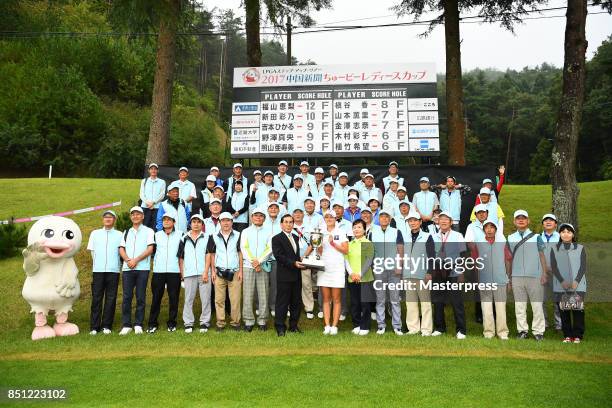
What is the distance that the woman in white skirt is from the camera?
860 centimetres

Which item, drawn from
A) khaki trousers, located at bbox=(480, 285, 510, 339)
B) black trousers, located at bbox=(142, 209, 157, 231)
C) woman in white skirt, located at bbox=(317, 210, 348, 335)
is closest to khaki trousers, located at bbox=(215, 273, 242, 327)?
woman in white skirt, located at bbox=(317, 210, 348, 335)

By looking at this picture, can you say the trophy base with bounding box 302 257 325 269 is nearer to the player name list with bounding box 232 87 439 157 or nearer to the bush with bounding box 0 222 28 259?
the player name list with bounding box 232 87 439 157

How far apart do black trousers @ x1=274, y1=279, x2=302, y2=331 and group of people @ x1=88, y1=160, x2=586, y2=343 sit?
2 cm

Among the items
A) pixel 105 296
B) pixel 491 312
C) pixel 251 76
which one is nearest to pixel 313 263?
pixel 491 312

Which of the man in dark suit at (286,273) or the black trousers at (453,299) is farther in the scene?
the man in dark suit at (286,273)

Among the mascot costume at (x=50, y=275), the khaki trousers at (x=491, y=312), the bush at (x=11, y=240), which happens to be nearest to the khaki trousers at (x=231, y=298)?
the mascot costume at (x=50, y=275)

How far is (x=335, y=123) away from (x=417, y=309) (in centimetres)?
641

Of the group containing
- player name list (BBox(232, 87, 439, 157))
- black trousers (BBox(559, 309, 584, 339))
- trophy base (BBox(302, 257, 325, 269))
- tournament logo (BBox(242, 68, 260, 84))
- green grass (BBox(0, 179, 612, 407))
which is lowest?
green grass (BBox(0, 179, 612, 407))

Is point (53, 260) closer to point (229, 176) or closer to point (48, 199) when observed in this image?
point (229, 176)

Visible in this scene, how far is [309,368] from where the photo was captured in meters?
6.58

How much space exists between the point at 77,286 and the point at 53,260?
1.81 ft

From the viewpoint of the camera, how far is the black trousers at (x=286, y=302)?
851 centimetres

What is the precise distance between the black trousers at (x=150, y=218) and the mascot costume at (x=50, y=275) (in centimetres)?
196

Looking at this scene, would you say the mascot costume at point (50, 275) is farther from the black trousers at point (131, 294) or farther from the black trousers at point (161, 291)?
the black trousers at point (161, 291)
